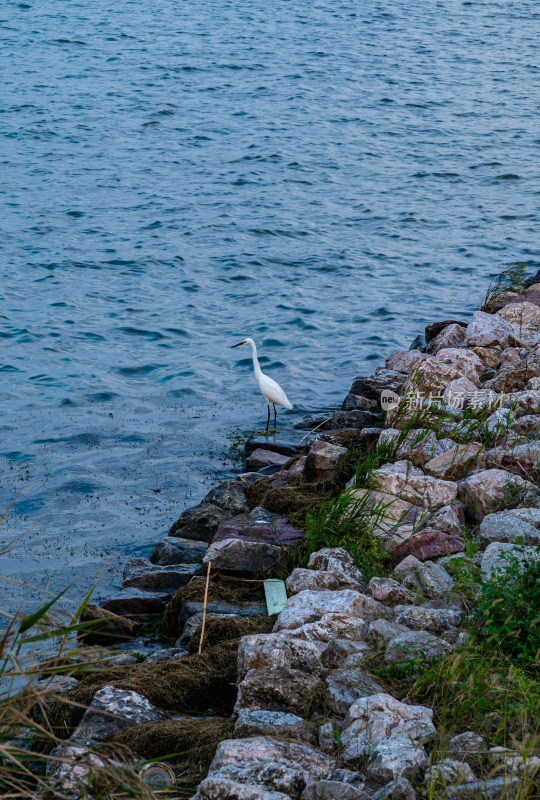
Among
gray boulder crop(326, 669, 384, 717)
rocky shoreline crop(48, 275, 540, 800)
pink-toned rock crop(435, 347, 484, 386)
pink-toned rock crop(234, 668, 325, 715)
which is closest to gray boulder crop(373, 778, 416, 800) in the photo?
rocky shoreline crop(48, 275, 540, 800)

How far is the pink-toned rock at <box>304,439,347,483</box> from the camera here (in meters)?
5.73

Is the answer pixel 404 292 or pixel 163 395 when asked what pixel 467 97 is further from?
pixel 163 395

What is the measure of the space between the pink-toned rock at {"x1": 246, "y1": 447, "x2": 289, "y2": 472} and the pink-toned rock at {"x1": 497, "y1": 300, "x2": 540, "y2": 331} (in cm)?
314

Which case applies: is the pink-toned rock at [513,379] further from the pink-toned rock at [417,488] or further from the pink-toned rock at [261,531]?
the pink-toned rock at [261,531]

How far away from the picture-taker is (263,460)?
7.40 m

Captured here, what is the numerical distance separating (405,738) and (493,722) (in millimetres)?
347

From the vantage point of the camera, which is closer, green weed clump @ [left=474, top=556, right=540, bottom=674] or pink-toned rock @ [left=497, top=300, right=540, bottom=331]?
green weed clump @ [left=474, top=556, right=540, bottom=674]

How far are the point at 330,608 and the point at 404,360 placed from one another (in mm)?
5388

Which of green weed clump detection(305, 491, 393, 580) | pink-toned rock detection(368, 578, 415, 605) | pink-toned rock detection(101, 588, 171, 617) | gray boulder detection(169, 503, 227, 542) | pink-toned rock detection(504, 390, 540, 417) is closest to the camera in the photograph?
pink-toned rock detection(368, 578, 415, 605)

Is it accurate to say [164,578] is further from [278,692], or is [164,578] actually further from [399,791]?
[399,791]

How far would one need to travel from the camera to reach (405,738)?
2.83 meters

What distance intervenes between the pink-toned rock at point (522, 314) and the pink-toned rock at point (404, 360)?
102 centimetres

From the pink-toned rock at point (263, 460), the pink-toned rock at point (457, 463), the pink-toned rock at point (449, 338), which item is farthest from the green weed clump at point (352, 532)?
the pink-toned rock at point (449, 338)

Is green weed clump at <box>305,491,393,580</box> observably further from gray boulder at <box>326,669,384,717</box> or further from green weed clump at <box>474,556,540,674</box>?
gray boulder at <box>326,669,384,717</box>
